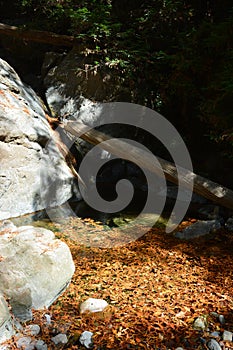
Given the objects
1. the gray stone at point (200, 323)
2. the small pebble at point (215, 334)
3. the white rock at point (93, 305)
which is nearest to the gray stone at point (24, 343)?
the white rock at point (93, 305)

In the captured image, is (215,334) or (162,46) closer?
(215,334)

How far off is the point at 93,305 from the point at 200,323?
108 centimetres

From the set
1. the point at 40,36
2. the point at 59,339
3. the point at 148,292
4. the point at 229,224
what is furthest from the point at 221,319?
the point at 40,36

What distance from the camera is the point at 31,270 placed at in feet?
9.33

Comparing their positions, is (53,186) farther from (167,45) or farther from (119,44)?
(167,45)

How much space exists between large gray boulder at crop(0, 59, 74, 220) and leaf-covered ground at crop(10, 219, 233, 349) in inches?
Answer: 51.2

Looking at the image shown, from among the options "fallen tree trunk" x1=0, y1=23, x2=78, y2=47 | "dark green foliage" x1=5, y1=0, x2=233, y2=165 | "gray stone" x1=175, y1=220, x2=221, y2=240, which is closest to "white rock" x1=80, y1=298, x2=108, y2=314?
"gray stone" x1=175, y1=220, x2=221, y2=240

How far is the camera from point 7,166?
17.2ft

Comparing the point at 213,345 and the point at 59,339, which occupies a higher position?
the point at 213,345

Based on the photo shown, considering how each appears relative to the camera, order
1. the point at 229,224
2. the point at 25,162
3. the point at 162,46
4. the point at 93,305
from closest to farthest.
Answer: the point at 93,305
the point at 229,224
the point at 25,162
the point at 162,46

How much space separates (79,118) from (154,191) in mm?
2801

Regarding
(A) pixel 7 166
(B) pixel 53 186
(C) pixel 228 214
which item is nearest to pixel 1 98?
(A) pixel 7 166

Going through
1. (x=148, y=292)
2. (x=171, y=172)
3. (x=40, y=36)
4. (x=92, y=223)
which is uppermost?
(x=40, y=36)

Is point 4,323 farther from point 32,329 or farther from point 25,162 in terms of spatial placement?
point 25,162
